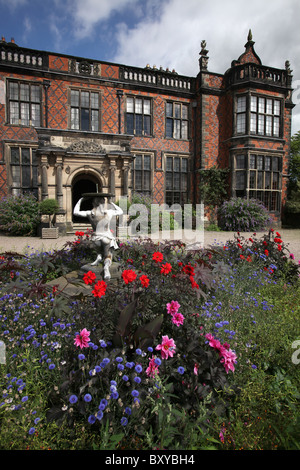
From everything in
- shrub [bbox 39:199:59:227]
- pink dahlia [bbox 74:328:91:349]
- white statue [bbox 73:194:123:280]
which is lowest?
pink dahlia [bbox 74:328:91:349]

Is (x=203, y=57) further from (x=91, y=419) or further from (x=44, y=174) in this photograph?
(x=91, y=419)

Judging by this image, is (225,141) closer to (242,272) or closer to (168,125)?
(168,125)

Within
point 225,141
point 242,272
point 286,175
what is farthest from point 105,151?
point 286,175

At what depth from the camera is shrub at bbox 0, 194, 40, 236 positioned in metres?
11.1

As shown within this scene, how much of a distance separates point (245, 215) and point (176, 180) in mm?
4665

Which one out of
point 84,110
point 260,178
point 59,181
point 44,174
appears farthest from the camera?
point 260,178

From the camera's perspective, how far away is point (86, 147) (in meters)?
12.2

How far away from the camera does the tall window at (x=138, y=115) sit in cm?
1469

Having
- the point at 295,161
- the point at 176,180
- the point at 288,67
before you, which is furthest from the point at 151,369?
the point at 295,161

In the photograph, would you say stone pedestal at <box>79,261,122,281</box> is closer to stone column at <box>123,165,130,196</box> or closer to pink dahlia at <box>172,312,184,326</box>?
pink dahlia at <box>172,312,184,326</box>

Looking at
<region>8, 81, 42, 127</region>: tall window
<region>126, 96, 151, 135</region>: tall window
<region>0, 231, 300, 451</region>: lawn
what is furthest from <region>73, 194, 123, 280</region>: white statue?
<region>126, 96, 151, 135</region>: tall window

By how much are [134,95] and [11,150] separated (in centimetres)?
725

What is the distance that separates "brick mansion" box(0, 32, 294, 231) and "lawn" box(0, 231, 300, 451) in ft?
33.0

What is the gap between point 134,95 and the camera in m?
14.6
